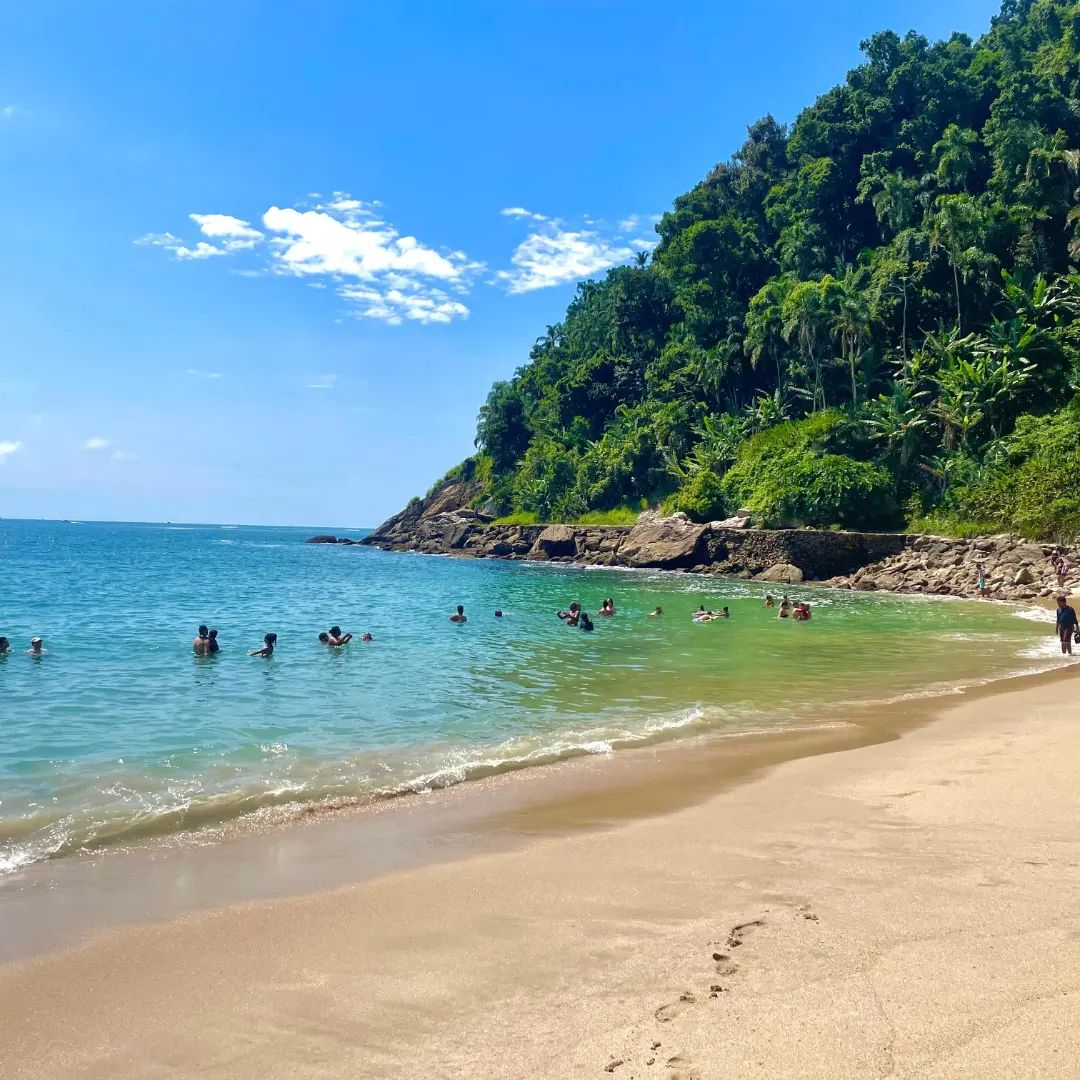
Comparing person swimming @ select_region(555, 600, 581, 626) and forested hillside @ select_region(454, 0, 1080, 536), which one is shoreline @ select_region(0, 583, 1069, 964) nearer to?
person swimming @ select_region(555, 600, 581, 626)

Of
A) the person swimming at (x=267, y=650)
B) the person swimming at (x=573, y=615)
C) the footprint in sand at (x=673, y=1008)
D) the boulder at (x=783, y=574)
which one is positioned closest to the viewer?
the footprint in sand at (x=673, y=1008)

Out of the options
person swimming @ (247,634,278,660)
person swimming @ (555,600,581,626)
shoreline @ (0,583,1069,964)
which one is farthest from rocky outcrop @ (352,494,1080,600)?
person swimming @ (247,634,278,660)

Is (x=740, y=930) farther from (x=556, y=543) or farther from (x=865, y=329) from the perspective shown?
(x=556, y=543)

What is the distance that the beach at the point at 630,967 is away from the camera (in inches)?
166

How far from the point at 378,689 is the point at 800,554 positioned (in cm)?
3754

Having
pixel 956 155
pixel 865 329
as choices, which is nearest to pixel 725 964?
pixel 865 329

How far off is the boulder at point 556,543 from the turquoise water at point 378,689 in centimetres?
3118

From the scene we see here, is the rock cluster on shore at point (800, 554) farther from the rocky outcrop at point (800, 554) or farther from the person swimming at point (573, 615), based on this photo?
the person swimming at point (573, 615)

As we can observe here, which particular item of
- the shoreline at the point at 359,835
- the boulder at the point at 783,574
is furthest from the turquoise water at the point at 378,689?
the boulder at the point at 783,574

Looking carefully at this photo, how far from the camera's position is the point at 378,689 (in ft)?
53.7

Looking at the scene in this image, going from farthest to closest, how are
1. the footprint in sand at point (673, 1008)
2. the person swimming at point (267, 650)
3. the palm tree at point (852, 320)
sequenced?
1. the palm tree at point (852, 320)
2. the person swimming at point (267, 650)
3. the footprint in sand at point (673, 1008)

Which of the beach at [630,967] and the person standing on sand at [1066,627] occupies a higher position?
the person standing on sand at [1066,627]

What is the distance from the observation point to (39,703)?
14.5m

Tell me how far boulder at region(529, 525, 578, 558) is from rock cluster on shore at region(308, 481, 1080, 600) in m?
0.09
